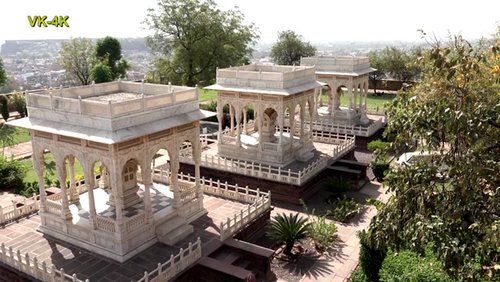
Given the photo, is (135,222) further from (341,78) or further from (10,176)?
(341,78)

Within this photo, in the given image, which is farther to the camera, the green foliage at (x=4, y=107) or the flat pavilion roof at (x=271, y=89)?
the green foliage at (x=4, y=107)

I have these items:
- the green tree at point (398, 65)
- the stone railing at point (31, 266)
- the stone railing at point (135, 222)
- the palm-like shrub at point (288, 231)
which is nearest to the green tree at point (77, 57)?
the green tree at point (398, 65)

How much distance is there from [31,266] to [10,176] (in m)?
12.0

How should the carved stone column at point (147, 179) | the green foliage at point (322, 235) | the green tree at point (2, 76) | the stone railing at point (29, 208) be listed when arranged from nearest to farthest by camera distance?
the carved stone column at point (147, 179) → the stone railing at point (29, 208) → the green foliage at point (322, 235) → the green tree at point (2, 76)

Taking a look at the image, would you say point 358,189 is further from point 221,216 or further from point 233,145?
point 221,216

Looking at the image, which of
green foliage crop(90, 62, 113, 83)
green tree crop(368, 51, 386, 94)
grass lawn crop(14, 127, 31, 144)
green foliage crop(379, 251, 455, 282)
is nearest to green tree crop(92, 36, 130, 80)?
green foliage crop(90, 62, 113, 83)

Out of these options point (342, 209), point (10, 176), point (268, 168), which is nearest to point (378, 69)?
point (268, 168)

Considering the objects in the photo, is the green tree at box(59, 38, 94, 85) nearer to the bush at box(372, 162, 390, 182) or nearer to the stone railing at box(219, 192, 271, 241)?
the bush at box(372, 162, 390, 182)

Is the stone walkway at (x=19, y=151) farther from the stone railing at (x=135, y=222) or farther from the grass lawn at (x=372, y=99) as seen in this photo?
the grass lawn at (x=372, y=99)

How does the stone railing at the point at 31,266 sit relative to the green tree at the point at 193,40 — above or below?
below

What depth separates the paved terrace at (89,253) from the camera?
40.9ft

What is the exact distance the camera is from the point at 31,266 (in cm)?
1243

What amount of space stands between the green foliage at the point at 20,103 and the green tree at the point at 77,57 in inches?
312

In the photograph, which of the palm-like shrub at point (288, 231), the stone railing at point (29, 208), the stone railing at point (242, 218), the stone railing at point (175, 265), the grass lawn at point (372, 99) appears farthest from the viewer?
the grass lawn at point (372, 99)
